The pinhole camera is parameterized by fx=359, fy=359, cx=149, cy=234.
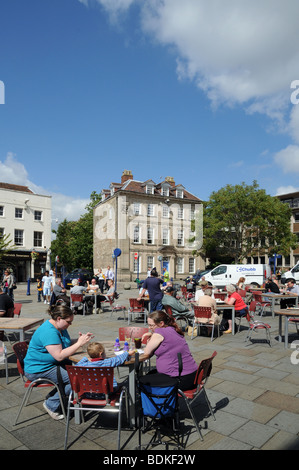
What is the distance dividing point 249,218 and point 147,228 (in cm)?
1370

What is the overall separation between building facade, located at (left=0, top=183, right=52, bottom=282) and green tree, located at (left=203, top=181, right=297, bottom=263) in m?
20.1

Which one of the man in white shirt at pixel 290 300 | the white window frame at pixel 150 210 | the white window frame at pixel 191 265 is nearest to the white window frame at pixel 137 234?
the white window frame at pixel 150 210

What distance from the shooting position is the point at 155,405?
3732 millimetres

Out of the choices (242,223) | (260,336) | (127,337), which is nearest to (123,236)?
(242,223)

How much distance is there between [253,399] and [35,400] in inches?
124

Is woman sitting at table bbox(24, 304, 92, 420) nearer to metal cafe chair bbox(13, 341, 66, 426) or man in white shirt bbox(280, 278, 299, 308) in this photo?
metal cafe chair bbox(13, 341, 66, 426)

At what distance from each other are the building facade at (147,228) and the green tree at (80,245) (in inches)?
102

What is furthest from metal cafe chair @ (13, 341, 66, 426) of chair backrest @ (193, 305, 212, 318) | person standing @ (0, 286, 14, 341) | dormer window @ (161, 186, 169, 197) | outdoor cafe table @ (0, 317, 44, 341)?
dormer window @ (161, 186, 169, 197)

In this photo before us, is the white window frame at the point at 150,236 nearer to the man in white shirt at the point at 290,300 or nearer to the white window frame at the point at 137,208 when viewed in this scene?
the white window frame at the point at 137,208

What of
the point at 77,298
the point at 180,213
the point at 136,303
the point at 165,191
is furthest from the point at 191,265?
the point at 136,303

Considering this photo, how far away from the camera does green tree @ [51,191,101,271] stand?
53938mm

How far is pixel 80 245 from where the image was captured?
53906 mm

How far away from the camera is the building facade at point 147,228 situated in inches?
1775
